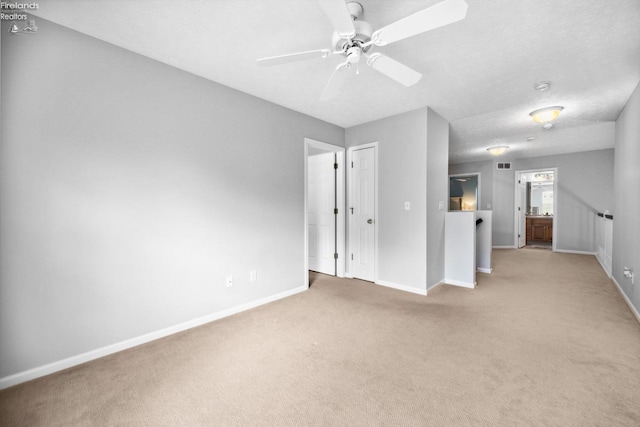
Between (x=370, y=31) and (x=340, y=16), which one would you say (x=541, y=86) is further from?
(x=340, y=16)

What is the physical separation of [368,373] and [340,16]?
222 centimetres

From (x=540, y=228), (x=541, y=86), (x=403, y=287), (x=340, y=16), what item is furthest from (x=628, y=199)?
(x=540, y=228)

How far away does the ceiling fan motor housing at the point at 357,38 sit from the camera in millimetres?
1679

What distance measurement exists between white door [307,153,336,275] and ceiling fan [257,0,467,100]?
238 cm

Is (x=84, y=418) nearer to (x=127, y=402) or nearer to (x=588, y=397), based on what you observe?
(x=127, y=402)

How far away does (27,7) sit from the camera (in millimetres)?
1796

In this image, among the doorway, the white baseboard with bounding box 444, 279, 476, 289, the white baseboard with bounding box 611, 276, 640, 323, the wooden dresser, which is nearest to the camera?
the white baseboard with bounding box 611, 276, 640, 323

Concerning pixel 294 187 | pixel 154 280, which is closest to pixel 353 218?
pixel 294 187

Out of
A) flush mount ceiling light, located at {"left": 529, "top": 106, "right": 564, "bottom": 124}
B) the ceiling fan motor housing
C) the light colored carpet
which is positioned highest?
flush mount ceiling light, located at {"left": 529, "top": 106, "right": 564, "bottom": 124}

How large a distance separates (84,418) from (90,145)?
1.81m

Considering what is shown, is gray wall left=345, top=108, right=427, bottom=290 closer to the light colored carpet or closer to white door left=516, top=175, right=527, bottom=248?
the light colored carpet

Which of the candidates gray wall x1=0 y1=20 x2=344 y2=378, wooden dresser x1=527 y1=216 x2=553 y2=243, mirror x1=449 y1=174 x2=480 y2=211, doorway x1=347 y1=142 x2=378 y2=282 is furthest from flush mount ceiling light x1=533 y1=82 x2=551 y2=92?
wooden dresser x1=527 y1=216 x2=553 y2=243

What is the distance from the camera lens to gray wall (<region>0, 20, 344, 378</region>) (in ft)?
6.05

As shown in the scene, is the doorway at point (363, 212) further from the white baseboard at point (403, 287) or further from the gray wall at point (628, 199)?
the gray wall at point (628, 199)
